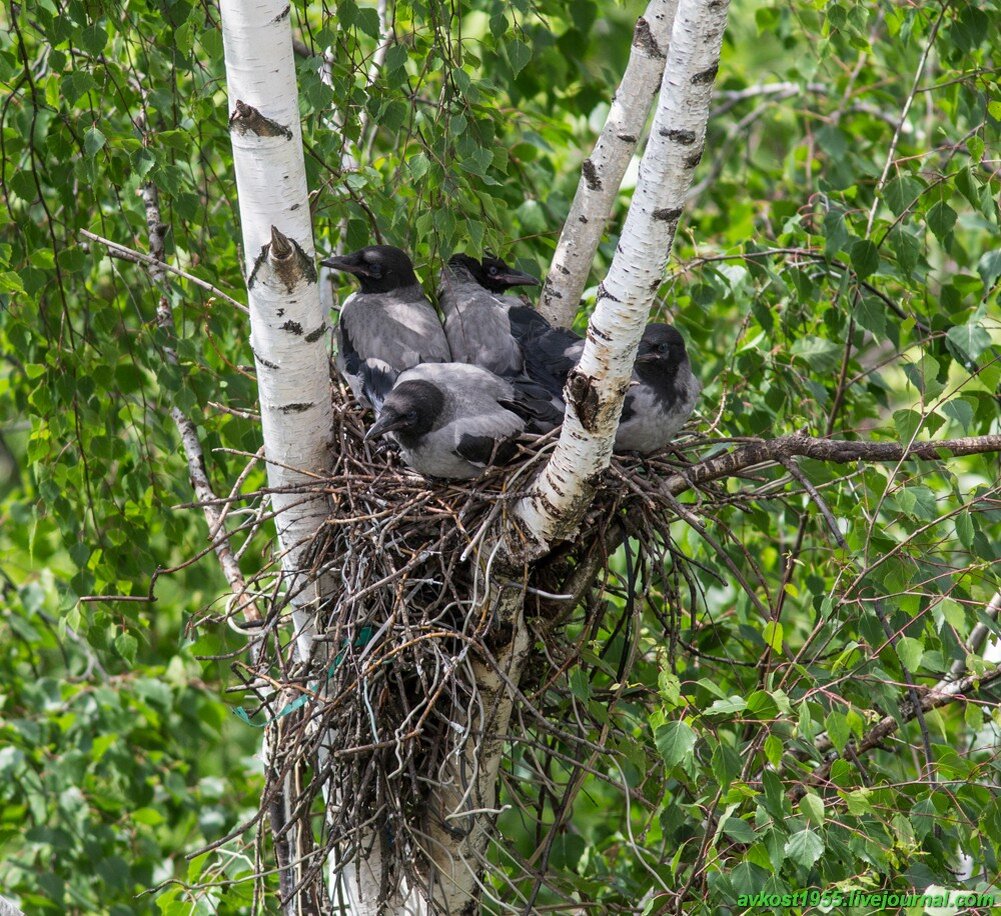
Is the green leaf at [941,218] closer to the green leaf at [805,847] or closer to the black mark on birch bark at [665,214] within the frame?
the black mark on birch bark at [665,214]

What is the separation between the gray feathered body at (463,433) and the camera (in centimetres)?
356

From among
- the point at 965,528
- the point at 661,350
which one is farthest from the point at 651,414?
→ the point at 965,528

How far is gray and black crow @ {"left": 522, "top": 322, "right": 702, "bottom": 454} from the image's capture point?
3650mm

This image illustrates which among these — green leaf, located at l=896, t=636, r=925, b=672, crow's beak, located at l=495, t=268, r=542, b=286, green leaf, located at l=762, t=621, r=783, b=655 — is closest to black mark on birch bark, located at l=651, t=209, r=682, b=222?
green leaf, located at l=762, t=621, r=783, b=655

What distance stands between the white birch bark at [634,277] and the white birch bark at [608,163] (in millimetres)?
1174

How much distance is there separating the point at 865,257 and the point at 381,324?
5.26 ft

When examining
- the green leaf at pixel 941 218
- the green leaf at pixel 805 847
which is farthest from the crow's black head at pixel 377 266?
the green leaf at pixel 805 847

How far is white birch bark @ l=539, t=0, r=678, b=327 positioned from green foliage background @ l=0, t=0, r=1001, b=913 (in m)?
0.22

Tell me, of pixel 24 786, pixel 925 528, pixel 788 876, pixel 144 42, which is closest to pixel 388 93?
pixel 144 42

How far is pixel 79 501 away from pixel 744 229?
3490 mm

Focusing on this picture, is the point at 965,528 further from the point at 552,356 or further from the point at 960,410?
the point at 552,356

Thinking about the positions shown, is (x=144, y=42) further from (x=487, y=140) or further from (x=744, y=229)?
(x=744, y=229)

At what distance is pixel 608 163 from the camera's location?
149 inches

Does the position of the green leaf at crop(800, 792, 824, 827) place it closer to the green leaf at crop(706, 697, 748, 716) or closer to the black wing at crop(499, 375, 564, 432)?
the green leaf at crop(706, 697, 748, 716)
